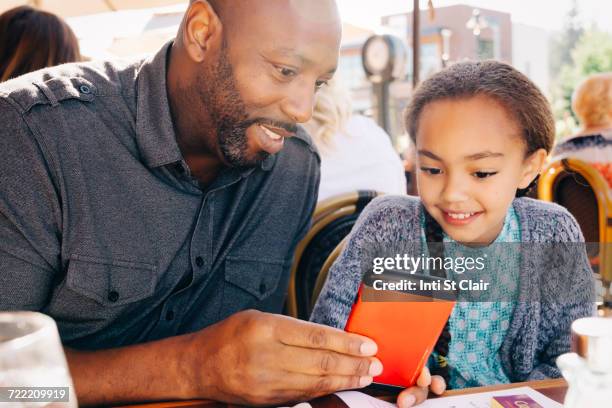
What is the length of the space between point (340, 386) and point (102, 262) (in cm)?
68

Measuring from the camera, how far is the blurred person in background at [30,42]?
243 centimetres

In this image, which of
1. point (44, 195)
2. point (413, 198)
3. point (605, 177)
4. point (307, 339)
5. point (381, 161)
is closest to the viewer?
point (307, 339)

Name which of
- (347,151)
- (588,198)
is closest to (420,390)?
(347,151)

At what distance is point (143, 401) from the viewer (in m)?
1.00

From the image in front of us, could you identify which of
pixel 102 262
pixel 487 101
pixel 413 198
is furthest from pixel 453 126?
pixel 102 262

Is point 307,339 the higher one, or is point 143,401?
point 307,339

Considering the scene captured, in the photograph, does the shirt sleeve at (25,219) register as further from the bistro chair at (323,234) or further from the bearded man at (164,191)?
the bistro chair at (323,234)

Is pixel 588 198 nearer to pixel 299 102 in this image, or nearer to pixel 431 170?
pixel 431 170

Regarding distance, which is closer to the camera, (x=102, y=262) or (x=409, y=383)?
(x=409, y=383)

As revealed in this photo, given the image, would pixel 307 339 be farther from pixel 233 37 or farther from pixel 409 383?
pixel 233 37

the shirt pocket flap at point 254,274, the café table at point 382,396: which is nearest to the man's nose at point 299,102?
the shirt pocket flap at point 254,274

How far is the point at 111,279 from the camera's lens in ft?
4.39

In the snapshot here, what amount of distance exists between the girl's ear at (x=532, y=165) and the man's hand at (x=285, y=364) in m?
0.83

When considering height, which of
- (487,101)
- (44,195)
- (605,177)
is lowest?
(605,177)
